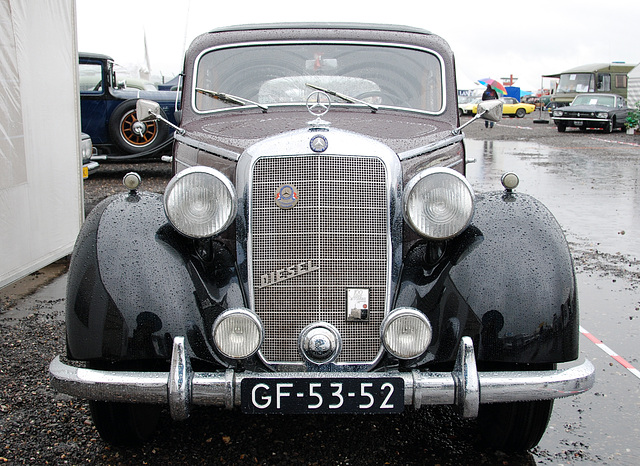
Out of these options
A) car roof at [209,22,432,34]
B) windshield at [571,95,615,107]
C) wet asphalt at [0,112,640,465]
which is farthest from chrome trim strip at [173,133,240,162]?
windshield at [571,95,615,107]

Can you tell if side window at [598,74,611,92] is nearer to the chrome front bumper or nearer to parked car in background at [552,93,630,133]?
parked car in background at [552,93,630,133]

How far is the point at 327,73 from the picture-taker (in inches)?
164

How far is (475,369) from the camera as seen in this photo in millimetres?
2578

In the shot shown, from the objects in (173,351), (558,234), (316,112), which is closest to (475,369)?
(558,234)

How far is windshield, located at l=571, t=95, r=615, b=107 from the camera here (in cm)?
2525

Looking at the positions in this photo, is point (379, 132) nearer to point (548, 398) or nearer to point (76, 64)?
point (548, 398)

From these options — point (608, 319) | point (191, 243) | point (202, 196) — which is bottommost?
point (608, 319)

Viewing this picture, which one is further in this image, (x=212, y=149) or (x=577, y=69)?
(x=577, y=69)

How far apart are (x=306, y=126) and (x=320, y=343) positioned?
1.15m

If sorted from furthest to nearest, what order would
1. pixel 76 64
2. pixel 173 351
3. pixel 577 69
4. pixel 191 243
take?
pixel 577 69 → pixel 76 64 → pixel 191 243 → pixel 173 351

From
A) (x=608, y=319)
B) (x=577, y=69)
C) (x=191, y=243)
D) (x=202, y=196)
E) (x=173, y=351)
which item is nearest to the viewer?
(x=173, y=351)

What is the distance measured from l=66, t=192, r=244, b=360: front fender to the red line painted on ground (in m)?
2.61

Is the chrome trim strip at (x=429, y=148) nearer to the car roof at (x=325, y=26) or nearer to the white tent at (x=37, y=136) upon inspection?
the car roof at (x=325, y=26)

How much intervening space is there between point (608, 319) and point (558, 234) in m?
2.39
